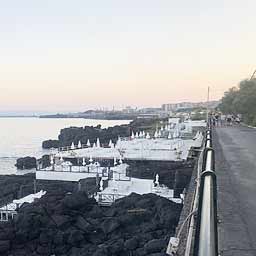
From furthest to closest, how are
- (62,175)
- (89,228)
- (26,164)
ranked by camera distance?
(26,164)
(62,175)
(89,228)

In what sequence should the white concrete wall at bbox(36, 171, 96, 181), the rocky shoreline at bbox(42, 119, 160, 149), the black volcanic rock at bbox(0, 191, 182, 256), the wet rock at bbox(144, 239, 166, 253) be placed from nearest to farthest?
the wet rock at bbox(144, 239, 166, 253) → the black volcanic rock at bbox(0, 191, 182, 256) → the white concrete wall at bbox(36, 171, 96, 181) → the rocky shoreline at bbox(42, 119, 160, 149)

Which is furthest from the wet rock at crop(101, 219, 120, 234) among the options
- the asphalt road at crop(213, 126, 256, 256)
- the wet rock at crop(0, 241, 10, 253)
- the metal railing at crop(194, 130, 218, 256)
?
the metal railing at crop(194, 130, 218, 256)

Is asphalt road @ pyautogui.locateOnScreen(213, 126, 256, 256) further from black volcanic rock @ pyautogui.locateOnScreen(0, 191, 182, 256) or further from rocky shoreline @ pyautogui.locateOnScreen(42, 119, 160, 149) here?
rocky shoreline @ pyautogui.locateOnScreen(42, 119, 160, 149)

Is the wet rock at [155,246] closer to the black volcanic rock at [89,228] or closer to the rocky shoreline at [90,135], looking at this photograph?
the black volcanic rock at [89,228]

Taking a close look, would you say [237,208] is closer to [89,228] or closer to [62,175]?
[89,228]

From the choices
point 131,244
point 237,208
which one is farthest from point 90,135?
point 237,208

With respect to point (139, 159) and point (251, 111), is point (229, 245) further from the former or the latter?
point (251, 111)

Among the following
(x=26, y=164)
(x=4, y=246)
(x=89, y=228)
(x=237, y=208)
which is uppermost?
(x=237, y=208)

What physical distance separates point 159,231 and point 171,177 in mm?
9984

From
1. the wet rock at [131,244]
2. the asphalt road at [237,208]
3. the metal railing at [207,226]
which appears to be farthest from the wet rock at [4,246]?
the metal railing at [207,226]

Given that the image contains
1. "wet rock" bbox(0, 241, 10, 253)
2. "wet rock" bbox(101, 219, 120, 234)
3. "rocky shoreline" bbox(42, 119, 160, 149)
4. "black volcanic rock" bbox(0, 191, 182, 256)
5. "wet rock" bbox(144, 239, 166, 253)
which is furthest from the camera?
"rocky shoreline" bbox(42, 119, 160, 149)

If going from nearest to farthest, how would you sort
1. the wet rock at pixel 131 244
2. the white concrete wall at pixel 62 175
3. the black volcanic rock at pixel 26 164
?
the wet rock at pixel 131 244 < the white concrete wall at pixel 62 175 < the black volcanic rock at pixel 26 164

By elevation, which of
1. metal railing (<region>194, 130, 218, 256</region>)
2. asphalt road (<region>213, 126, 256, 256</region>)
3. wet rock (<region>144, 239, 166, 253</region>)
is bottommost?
wet rock (<region>144, 239, 166, 253</region>)

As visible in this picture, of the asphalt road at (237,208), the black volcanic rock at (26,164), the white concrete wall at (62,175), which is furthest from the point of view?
the black volcanic rock at (26,164)
